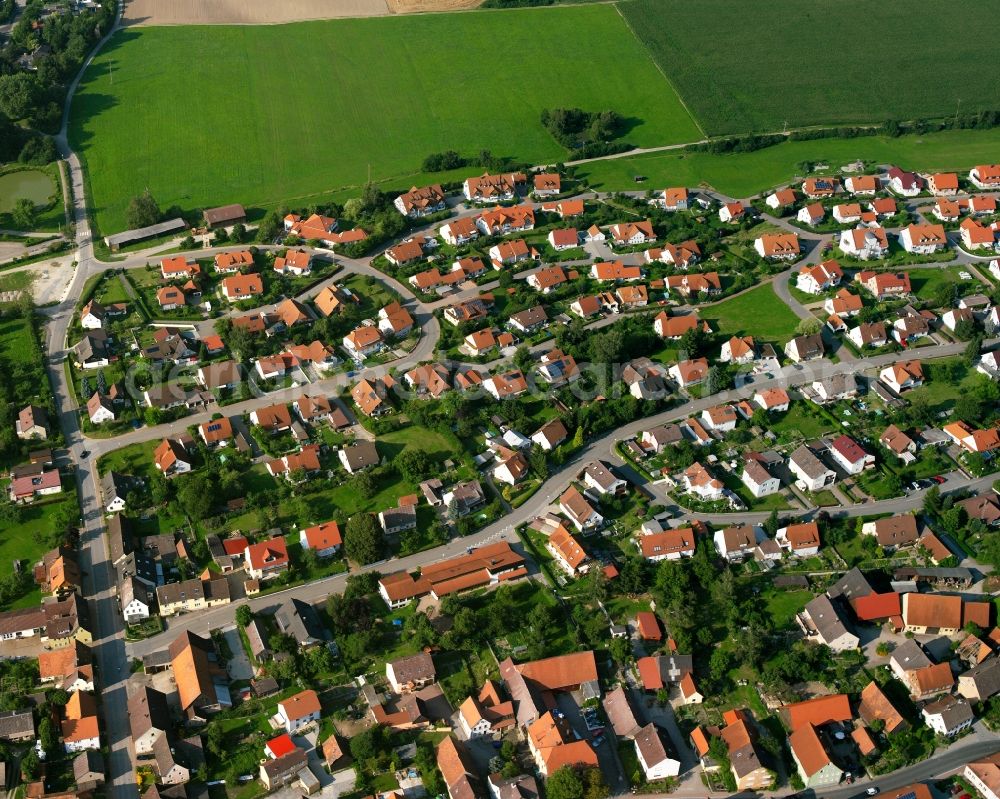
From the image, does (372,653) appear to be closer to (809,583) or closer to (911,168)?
(809,583)

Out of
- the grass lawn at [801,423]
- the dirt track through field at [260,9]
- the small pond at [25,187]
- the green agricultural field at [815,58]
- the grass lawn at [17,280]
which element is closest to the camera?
the grass lawn at [801,423]

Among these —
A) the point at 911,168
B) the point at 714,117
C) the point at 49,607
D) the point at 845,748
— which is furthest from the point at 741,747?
the point at 714,117

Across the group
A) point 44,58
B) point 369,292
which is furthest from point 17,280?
point 44,58

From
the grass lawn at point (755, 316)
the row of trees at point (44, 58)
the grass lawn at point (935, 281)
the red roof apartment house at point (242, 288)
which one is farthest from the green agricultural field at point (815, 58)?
the row of trees at point (44, 58)

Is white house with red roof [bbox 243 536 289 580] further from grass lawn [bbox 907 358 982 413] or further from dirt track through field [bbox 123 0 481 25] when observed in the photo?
dirt track through field [bbox 123 0 481 25]

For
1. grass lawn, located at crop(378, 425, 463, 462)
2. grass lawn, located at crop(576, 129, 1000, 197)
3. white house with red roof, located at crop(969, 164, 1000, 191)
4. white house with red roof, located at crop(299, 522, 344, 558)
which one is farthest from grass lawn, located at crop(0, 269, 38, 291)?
white house with red roof, located at crop(969, 164, 1000, 191)

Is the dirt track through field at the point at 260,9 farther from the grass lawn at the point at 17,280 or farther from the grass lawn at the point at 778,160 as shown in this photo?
the grass lawn at the point at 17,280
